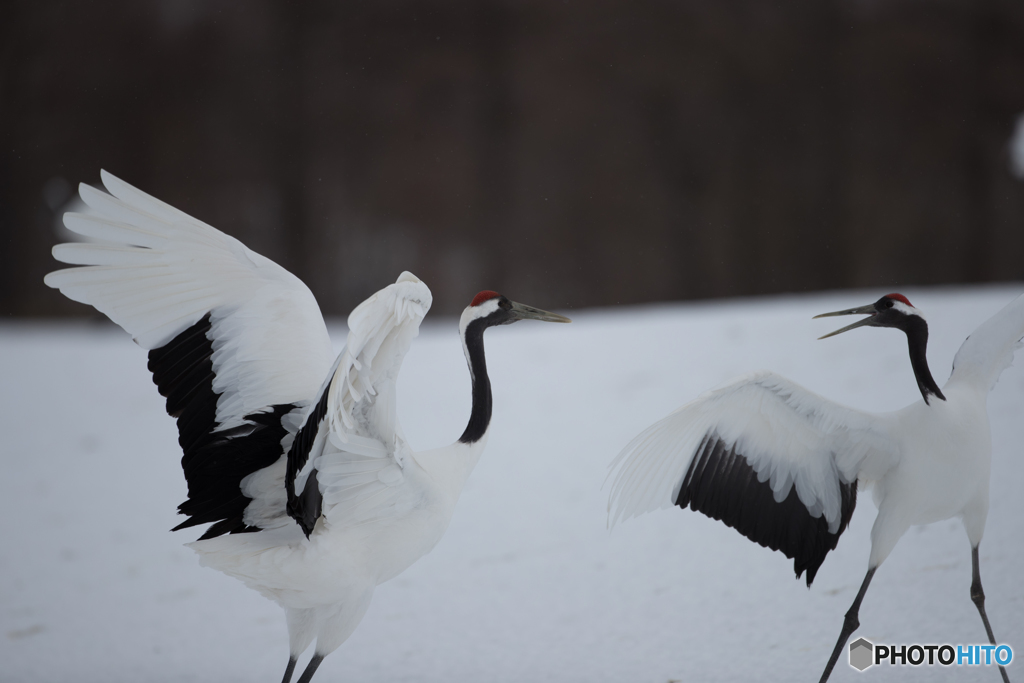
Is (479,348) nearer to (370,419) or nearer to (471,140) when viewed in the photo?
(370,419)

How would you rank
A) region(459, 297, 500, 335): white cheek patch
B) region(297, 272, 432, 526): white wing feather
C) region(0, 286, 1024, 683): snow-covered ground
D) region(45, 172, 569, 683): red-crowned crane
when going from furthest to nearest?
region(0, 286, 1024, 683): snow-covered ground → region(459, 297, 500, 335): white cheek patch → region(45, 172, 569, 683): red-crowned crane → region(297, 272, 432, 526): white wing feather

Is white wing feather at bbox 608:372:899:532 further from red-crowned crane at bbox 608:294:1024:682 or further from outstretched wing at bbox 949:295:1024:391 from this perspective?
outstretched wing at bbox 949:295:1024:391

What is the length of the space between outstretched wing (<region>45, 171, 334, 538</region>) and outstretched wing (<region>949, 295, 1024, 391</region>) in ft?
3.99

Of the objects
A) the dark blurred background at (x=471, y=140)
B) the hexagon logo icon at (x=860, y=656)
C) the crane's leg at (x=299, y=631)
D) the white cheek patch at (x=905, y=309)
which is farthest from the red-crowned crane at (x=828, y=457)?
the dark blurred background at (x=471, y=140)

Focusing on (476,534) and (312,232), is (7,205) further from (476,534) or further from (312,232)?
(476,534)

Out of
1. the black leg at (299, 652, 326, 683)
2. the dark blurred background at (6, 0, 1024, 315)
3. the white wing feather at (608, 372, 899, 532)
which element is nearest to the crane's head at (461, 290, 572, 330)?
the white wing feather at (608, 372, 899, 532)

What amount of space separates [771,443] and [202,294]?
3.59ft

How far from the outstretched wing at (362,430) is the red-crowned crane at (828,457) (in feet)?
1.39

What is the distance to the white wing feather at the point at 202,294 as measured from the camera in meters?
1.41

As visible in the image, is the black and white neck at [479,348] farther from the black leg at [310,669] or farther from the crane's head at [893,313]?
the crane's head at [893,313]

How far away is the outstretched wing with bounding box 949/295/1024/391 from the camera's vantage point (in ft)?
4.61

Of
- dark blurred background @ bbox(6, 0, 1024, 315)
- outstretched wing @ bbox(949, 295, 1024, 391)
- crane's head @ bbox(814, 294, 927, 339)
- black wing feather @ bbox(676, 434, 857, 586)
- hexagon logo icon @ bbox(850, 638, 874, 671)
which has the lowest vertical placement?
hexagon logo icon @ bbox(850, 638, 874, 671)

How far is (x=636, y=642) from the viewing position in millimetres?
1729

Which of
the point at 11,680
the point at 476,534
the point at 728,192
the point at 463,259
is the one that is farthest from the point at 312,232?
the point at 11,680
